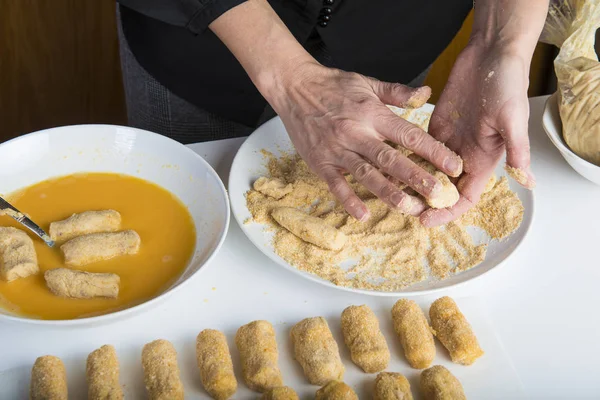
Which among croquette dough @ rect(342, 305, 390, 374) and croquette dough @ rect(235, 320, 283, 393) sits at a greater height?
croquette dough @ rect(342, 305, 390, 374)

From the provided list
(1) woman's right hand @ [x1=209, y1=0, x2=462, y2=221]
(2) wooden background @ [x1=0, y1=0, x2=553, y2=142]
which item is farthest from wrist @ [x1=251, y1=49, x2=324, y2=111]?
(2) wooden background @ [x1=0, y1=0, x2=553, y2=142]

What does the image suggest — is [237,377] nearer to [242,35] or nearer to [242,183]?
[242,183]

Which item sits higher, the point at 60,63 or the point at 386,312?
the point at 386,312

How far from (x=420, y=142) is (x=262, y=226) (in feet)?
1.12

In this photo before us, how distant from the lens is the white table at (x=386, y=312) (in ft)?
3.38

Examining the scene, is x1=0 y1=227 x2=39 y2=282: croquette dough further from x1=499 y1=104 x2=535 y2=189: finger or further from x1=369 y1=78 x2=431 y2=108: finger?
x1=499 y1=104 x2=535 y2=189: finger

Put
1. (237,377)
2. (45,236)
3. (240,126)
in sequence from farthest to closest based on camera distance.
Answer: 1. (240,126)
2. (45,236)
3. (237,377)

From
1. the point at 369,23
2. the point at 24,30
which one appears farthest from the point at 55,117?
the point at 369,23

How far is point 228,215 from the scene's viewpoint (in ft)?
3.88

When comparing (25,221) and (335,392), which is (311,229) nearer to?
(335,392)

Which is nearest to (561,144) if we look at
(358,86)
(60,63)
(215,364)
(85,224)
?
(358,86)

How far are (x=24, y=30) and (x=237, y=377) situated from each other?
214 cm

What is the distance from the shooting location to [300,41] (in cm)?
156

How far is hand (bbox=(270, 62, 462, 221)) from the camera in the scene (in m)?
1.14
